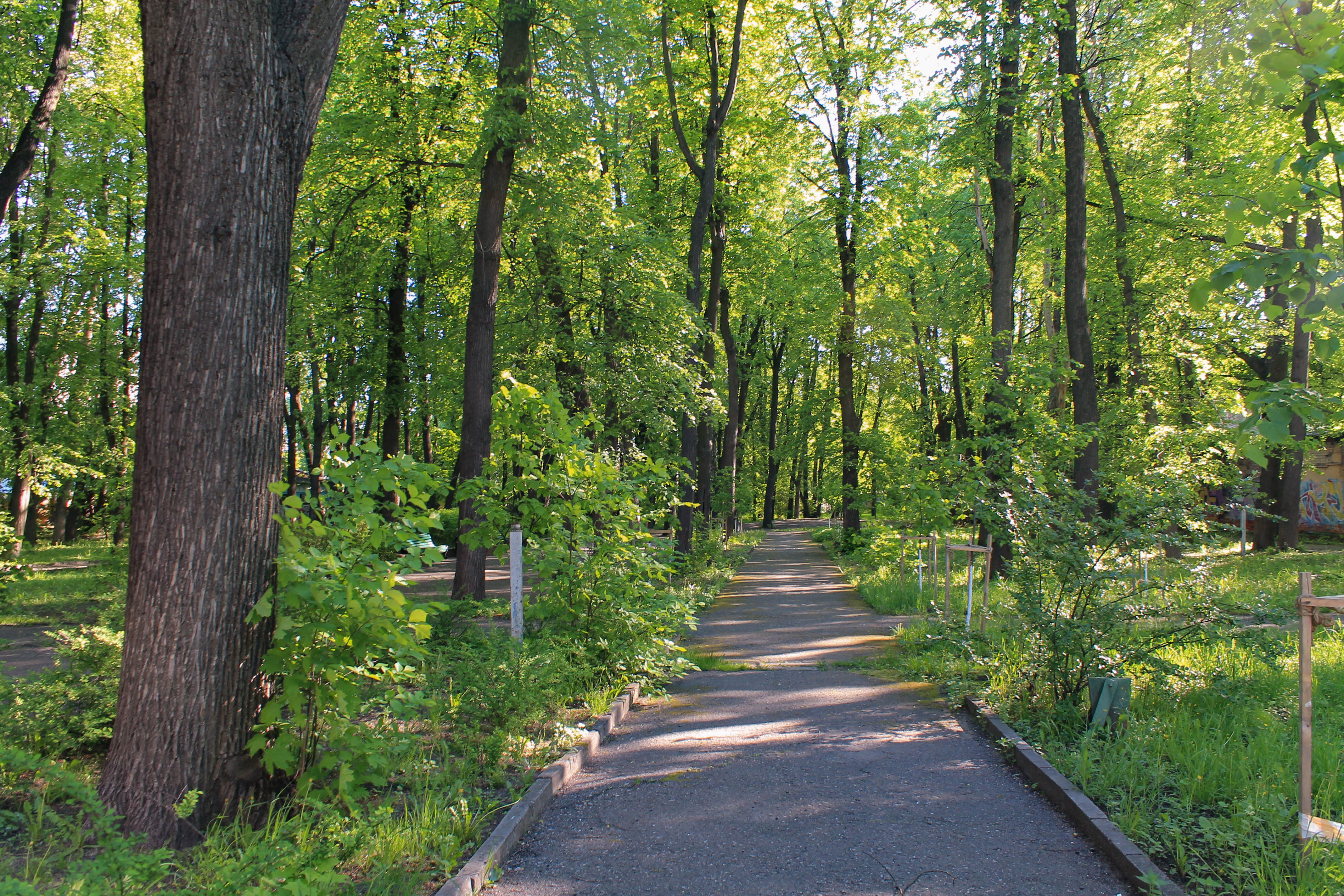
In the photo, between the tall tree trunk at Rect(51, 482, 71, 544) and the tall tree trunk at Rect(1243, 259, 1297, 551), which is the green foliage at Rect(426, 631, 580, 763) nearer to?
the tall tree trunk at Rect(1243, 259, 1297, 551)

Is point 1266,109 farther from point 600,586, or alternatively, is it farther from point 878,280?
point 600,586

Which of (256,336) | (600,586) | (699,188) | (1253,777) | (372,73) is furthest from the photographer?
(699,188)

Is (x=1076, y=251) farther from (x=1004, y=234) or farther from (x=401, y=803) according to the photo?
(x=401, y=803)

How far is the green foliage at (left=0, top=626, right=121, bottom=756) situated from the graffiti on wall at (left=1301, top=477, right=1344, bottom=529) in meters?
32.4

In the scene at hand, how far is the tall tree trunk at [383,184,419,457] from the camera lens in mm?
18938

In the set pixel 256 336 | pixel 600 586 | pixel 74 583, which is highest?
pixel 256 336

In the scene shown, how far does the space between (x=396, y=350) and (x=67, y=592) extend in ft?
27.8

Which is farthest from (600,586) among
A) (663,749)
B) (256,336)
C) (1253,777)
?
(1253,777)

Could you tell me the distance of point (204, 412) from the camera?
395 cm

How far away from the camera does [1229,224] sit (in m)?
2.99

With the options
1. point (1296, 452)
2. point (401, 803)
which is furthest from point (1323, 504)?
point (401, 803)

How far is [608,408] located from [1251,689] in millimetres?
12323

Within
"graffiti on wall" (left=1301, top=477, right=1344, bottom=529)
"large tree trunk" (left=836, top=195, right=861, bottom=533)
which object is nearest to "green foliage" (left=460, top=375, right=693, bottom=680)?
"large tree trunk" (left=836, top=195, right=861, bottom=533)

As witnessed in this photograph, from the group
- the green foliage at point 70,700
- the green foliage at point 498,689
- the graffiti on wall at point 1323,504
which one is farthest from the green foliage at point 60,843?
the graffiti on wall at point 1323,504
